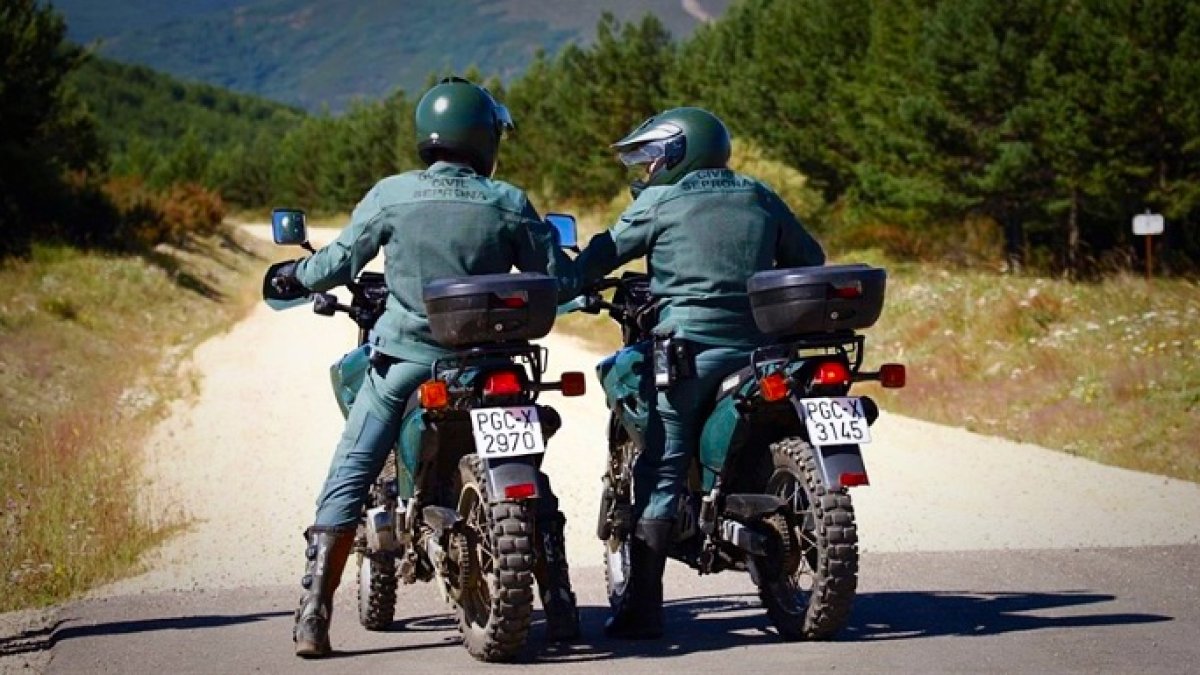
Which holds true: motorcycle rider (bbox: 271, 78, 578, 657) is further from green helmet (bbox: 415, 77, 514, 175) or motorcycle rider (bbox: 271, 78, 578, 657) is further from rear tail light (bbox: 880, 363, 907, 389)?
rear tail light (bbox: 880, 363, 907, 389)

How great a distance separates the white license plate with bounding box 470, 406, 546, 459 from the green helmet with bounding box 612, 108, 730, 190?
1.55 metres

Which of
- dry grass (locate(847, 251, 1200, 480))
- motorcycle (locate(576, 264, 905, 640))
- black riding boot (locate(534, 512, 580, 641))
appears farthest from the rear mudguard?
dry grass (locate(847, 251, 1200, 480))

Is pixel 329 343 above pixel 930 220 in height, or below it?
below

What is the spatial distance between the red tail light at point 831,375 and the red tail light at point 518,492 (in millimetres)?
1130

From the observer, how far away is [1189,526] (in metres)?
10.1

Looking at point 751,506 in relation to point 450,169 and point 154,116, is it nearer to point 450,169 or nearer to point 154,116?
point 450,169

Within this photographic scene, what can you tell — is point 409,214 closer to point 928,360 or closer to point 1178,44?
point 928,360

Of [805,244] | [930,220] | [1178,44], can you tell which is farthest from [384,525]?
[930,220]

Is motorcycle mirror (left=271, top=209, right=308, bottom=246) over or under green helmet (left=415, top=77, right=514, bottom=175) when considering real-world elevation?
under

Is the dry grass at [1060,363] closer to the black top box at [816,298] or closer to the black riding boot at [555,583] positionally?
the black top box at [816,298]

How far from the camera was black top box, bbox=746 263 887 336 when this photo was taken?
6.75 m

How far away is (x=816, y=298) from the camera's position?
266 inches

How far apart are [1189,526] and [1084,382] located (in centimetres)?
649

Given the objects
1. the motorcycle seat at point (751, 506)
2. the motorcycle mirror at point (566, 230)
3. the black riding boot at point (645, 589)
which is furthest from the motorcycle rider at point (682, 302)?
the motorcycle seat at point (751, 506)
